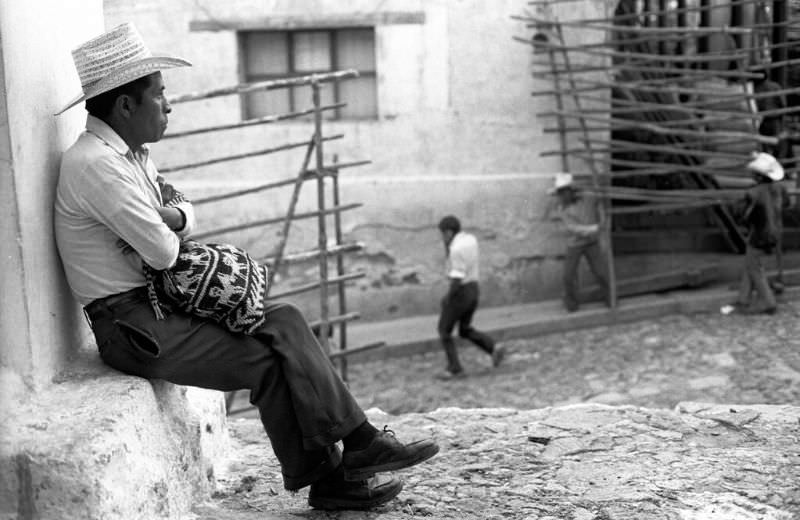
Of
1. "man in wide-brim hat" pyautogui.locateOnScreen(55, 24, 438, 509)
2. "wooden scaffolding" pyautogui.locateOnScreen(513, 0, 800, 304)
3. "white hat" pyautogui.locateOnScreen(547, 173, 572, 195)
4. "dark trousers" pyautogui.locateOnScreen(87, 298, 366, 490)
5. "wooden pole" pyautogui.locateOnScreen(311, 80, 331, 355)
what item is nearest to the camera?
"man in wide-brim hat" pyautogui.locateOnScreen(55, 24, 438, 509)

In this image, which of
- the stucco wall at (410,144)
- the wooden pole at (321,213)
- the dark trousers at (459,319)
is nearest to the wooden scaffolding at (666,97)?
the stucco wall at (410,144)

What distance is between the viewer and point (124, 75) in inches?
120

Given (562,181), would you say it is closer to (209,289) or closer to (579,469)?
(579,469)

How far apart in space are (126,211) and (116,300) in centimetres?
29

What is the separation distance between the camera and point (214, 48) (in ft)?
32.8

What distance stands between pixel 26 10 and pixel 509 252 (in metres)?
8.01

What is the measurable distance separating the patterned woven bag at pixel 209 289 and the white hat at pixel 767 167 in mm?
7412

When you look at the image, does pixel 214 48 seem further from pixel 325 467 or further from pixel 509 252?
pixel 325 467

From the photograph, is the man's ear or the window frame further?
the window frame

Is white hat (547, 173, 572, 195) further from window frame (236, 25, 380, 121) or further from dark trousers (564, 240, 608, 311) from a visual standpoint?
window frame (236, 25, 380, 121)

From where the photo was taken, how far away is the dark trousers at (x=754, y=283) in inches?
376

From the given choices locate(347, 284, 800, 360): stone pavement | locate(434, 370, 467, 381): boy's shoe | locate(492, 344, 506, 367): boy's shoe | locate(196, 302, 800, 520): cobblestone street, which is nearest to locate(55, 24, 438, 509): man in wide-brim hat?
locate(196, 302, 800, 520): cobblestone street

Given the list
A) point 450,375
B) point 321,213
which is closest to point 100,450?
point 321,213

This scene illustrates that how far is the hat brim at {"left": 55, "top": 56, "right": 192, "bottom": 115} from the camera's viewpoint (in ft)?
9.93
